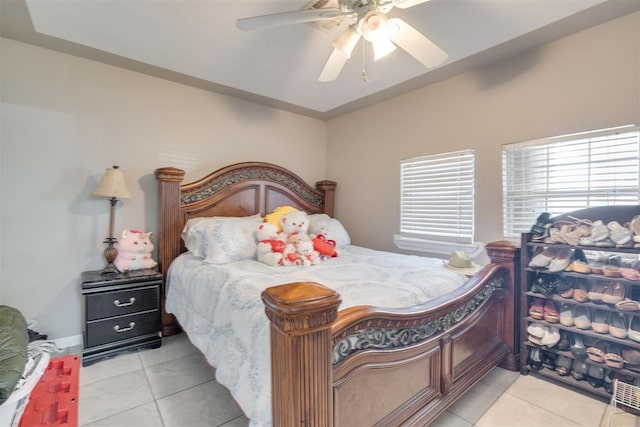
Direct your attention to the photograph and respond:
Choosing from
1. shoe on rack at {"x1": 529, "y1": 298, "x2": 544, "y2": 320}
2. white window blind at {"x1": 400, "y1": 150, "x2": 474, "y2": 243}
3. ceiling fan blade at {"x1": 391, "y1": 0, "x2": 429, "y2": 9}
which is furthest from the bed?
ceiling fan blade at {"x1": 391, "y1": 0, "x2": 429, "y2": 9}

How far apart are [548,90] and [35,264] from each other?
4.15 m

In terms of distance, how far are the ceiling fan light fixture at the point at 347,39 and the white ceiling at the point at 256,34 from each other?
0.33 metres

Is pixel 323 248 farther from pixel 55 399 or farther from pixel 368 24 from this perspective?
pixel 55 399

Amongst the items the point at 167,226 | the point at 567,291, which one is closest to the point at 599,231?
the point at 567,291

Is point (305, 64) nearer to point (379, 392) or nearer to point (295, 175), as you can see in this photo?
point (295, 175)

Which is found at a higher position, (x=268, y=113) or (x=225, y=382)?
(x=268, y=113)

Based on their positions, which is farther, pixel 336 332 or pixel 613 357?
pixel 613 357

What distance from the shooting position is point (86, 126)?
2.48 metres

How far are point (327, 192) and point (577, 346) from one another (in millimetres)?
2758

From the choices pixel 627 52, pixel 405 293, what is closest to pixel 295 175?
pixel 405 293

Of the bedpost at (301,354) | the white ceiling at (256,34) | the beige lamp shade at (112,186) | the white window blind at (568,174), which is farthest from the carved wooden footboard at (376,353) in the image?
the beige lamp shade at (112,186)

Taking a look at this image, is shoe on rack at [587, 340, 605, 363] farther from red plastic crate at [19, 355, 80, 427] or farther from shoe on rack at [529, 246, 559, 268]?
red plastic crate at [19, 355, 80, 427]

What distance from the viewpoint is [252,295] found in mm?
1479

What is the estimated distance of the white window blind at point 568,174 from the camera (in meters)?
1.91
